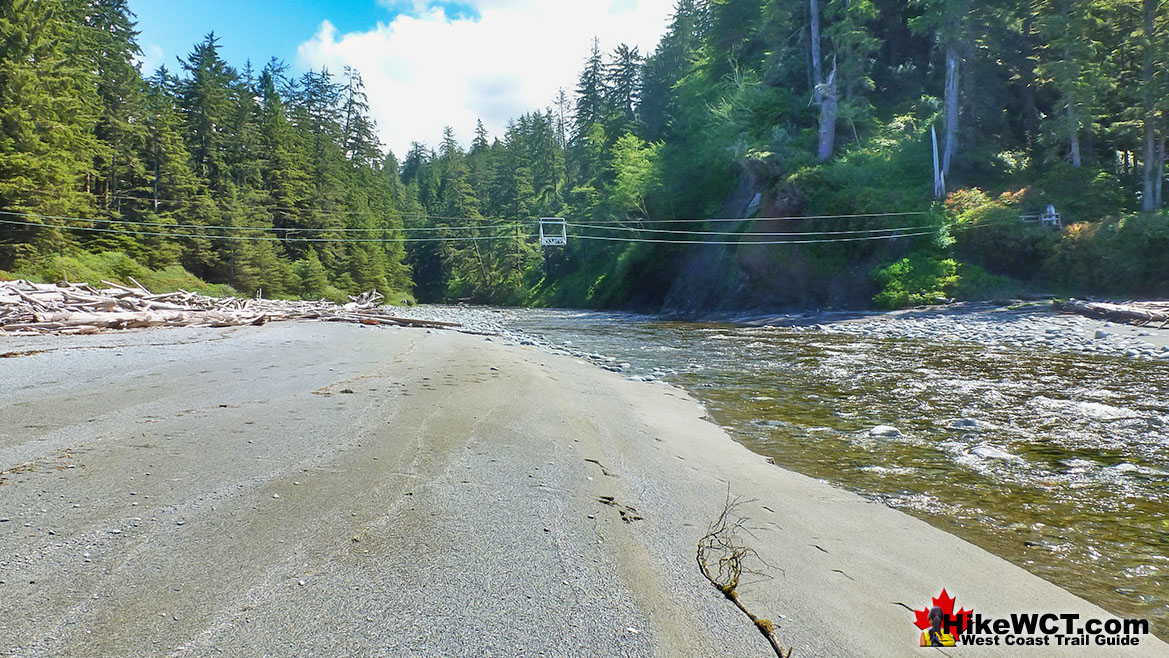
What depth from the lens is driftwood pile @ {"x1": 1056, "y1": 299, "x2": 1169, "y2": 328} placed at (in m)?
12.6

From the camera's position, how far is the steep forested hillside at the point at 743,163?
21.8 meters

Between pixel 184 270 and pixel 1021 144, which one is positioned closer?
pixel 1021 144

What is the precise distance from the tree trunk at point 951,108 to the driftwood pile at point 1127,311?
38.7 ft

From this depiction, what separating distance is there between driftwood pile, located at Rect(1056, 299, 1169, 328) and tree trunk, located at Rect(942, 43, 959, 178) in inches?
465

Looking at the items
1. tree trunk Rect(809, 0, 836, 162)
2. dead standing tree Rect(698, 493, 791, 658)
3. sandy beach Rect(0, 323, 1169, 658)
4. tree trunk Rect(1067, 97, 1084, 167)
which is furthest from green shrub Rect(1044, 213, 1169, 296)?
dead standing tree Rect(698, 493, 791, 658)

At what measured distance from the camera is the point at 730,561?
2.22 metres

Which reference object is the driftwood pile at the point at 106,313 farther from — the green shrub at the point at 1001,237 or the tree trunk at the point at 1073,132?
the tree trunk at the point at 1073,132

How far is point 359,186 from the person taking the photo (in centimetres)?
5438

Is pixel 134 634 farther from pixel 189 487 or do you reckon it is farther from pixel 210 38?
pixel 210 38

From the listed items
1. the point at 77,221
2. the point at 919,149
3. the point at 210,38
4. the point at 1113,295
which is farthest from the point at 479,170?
the point at 1113,295

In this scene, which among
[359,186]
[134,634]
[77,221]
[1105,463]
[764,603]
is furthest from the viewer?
[359,186]

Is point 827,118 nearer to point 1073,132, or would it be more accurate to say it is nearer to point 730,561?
point 1073,132

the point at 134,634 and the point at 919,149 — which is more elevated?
the point at 919,149

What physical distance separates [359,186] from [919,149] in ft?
154
